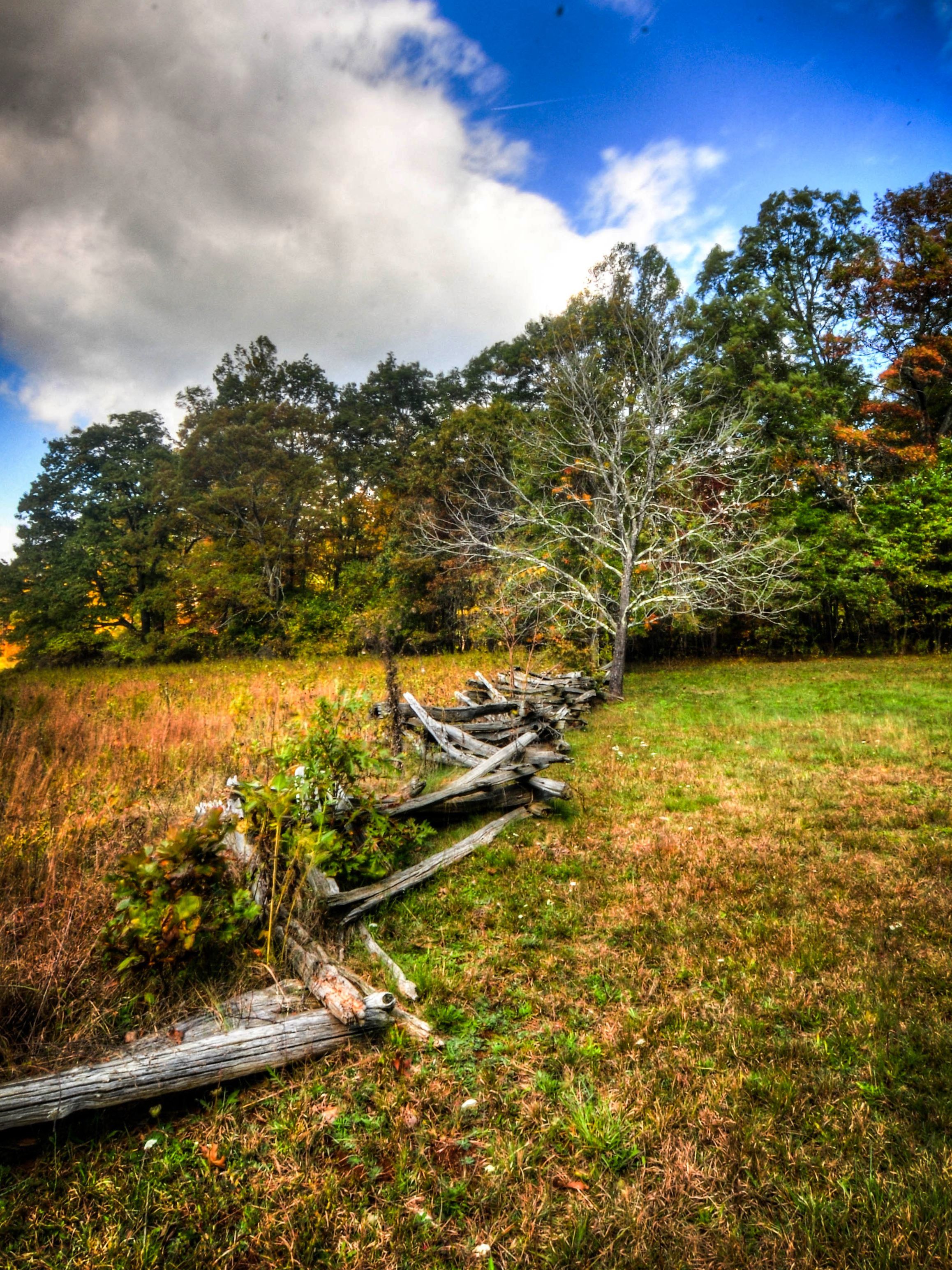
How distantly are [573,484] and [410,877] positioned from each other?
17.6 meters

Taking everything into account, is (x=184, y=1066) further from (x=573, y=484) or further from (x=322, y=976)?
(x=573, y=484)

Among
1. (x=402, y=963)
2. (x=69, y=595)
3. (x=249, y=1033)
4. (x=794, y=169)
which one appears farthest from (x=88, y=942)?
(x=794, y=169)

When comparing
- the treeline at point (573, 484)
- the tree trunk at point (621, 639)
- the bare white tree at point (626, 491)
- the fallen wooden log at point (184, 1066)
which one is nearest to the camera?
the fallen wooden log at point (184, 1066)

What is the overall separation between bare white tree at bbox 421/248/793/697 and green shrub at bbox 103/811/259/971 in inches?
395

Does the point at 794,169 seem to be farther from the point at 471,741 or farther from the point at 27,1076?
the point at 27,1076

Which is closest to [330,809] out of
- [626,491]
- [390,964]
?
[390,964]

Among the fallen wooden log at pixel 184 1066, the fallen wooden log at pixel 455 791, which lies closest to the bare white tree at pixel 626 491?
the fallen wooden log at pixel 455 791

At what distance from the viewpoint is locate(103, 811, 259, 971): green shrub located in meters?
2.78

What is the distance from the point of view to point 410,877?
168 inches

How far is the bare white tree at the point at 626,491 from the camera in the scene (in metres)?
Result: 13.2

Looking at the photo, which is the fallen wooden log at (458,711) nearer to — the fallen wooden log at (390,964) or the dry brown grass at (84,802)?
the dry brown grass at (84,802)

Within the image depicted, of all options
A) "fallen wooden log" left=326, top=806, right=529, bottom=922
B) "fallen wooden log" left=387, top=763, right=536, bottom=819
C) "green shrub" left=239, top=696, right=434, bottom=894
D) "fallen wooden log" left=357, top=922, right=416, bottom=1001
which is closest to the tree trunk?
"fallen wooden log" left=387, top=763, right=536, bottom=819

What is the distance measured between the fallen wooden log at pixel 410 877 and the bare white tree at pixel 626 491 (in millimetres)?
8126

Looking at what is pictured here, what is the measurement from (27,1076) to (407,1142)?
5.63ft
